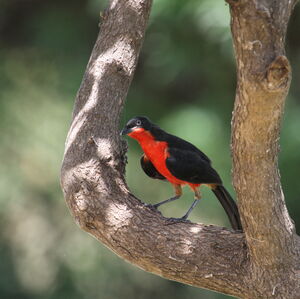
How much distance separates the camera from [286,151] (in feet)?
29.5

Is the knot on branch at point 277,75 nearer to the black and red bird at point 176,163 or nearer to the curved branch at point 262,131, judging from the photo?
the curved branch at point 262,131

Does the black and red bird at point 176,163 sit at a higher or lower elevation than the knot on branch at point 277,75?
lower

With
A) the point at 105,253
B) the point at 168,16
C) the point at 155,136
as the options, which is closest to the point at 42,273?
the point at 105,253

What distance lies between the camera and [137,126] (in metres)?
5.77

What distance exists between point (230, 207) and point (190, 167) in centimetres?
36

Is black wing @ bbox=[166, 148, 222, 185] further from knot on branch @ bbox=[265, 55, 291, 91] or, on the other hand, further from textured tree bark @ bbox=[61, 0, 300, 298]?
knot on branch @ bbox=[265, 55, 291, 91]

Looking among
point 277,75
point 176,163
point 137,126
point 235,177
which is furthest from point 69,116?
point 277,75

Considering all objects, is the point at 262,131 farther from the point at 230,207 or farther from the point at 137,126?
the point at 137,126

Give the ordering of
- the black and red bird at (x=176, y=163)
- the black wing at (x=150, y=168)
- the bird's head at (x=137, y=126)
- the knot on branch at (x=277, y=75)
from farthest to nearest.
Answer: the black wing at (x=150, y=168), the bird's head at (x=137, y=126), the black and red bird at (x=176, y=163), the knot on branch at (x=277, y=75)

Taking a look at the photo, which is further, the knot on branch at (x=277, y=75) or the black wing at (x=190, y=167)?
the black wing at (x=190, y=167)

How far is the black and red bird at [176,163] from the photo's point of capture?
218 inches

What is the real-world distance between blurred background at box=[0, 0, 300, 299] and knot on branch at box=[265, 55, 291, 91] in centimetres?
538

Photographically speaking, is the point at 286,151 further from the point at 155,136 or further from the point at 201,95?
the point at 155,136

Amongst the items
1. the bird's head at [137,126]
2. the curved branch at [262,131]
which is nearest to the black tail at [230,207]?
the bird's head at [137,126]
